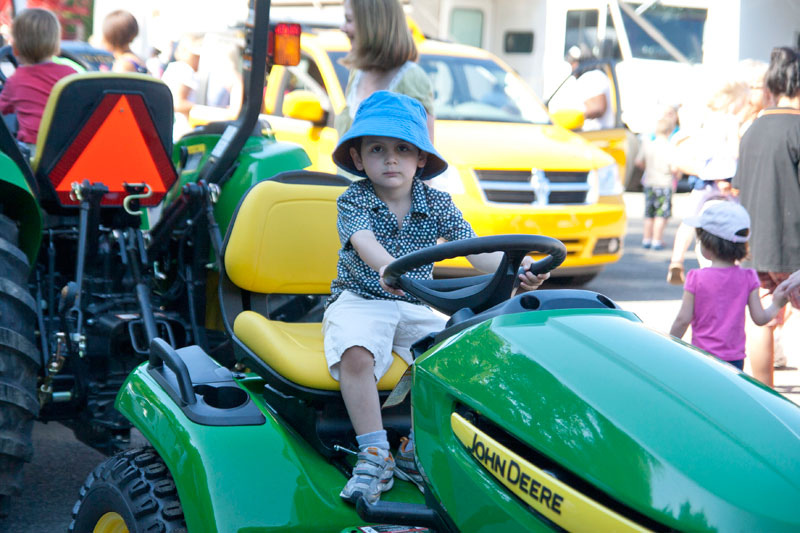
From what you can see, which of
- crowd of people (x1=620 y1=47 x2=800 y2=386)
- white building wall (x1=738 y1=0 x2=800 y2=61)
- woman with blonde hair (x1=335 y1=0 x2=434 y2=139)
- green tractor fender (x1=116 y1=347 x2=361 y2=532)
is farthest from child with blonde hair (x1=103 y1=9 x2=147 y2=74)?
white building wall (x1=738 y1=0 x2=800 y2=61)

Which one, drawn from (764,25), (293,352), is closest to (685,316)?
(293,352)

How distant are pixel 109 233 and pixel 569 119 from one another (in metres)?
5.21

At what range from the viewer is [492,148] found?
7.38 metres

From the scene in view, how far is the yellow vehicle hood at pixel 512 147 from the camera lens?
724 cm

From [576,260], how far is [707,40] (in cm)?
1017

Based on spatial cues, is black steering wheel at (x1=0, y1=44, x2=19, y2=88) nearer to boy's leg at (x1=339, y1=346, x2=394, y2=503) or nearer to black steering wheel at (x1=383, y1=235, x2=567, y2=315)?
boy's leg at (x1=339, y1=346, x2=394, y2=503)

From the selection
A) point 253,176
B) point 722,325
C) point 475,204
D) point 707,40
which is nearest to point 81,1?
point 475,204

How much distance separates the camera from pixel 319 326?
3.08m

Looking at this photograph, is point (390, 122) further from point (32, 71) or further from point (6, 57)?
point (6, 57)

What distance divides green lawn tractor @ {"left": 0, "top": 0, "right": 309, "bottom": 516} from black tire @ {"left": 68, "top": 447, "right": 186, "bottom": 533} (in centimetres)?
74

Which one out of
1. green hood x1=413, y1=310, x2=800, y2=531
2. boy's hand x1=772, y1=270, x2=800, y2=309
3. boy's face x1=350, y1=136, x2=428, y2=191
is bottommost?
boy's hand x1=772, y1=270, x2=800, y2=309

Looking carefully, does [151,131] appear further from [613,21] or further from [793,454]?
[613,21]

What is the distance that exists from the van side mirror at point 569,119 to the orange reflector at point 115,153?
502cm

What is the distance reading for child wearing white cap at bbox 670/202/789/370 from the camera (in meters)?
4.10
